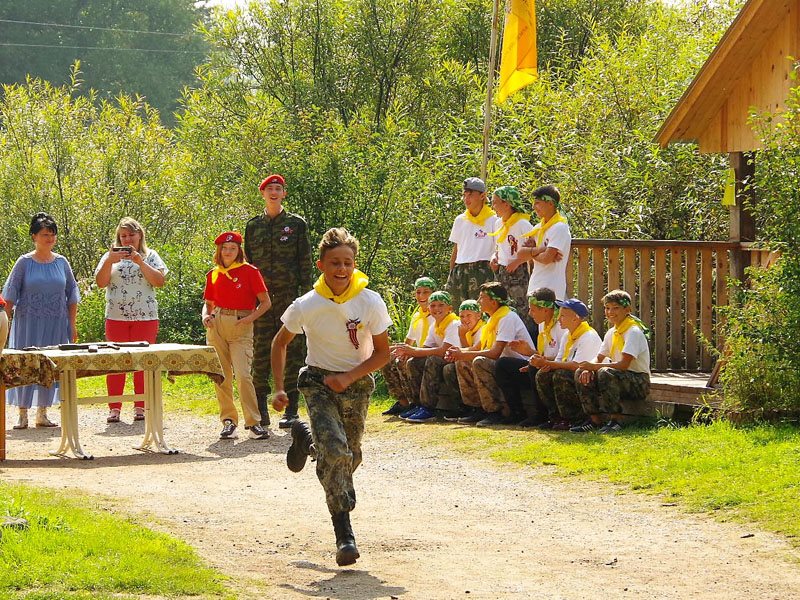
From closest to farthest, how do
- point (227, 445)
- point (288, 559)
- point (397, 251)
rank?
point (288, 559) → point (227, 445) → point (397, 251)

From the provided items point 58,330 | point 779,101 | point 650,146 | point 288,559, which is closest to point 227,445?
point 58,330

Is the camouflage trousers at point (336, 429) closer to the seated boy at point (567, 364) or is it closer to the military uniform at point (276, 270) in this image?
the seated boy at point (567, 364)

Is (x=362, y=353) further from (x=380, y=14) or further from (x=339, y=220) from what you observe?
(x=380, y=14)

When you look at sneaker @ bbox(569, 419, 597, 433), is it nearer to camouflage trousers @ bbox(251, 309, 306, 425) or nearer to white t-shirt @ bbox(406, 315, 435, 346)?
white t-shirt @ bbox(406, 315, 435, 346)

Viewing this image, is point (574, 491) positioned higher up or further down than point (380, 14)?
further down

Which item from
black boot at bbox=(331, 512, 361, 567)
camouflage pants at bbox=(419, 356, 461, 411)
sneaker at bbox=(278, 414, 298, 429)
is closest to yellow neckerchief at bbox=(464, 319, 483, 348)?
camouflage pants at bbox=(419, 356, 461, 411)

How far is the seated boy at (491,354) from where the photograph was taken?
12.7 meters

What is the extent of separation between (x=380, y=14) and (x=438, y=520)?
16870 mm

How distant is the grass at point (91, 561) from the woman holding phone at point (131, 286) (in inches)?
216

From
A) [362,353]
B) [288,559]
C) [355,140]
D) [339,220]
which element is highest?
[355,140]

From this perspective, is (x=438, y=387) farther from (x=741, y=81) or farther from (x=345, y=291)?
(x=345, y=291)

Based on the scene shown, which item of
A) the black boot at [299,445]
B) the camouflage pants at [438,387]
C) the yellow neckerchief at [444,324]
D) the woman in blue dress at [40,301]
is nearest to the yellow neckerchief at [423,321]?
the yellow neckerchief at [444,324]

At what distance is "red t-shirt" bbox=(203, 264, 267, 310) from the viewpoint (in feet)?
41.0

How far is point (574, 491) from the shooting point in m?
9.70
